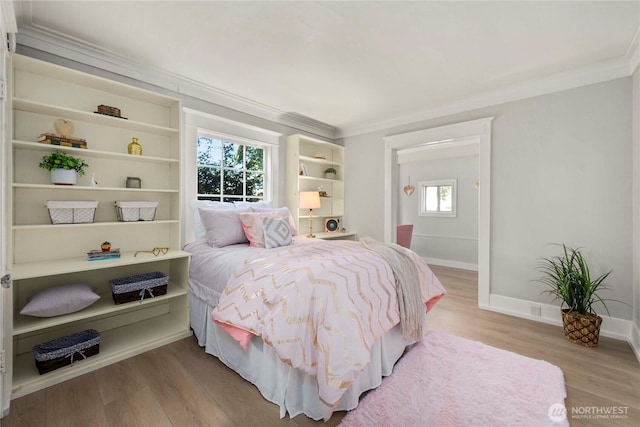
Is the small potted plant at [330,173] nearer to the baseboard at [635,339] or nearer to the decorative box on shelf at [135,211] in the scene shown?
the decorative box on shelf at [135,211]

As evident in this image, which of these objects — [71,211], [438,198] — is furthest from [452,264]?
[71,211]

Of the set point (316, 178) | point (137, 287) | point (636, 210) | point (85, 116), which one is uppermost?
point (85, 116)

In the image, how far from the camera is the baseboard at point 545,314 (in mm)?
2543

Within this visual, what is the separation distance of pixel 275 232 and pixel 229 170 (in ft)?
4.14

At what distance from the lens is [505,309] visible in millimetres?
3213

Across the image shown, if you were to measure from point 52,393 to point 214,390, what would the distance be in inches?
40.2

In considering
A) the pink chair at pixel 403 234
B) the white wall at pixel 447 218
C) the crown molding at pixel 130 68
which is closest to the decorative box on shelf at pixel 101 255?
the crown molding at pixel 130 68

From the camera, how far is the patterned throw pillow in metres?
2.74

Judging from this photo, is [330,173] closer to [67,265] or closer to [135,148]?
[135,148]

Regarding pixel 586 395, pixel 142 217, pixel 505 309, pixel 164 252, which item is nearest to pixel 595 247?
pixel 505 309

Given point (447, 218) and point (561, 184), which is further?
point (447, 218)

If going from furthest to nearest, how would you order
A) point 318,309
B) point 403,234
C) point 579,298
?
point 403,234
point 579,298
point 318,309

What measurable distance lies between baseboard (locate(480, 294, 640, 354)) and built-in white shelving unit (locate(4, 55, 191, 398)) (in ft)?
11.0

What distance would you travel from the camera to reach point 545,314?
2.96 metres
